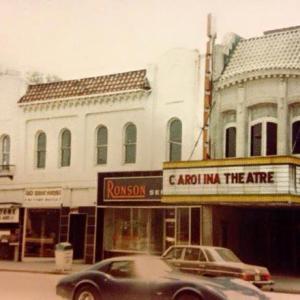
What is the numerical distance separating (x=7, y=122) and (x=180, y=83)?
9104mm

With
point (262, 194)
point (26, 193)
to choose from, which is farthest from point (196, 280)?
point (26, 193)

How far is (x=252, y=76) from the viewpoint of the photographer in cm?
2378

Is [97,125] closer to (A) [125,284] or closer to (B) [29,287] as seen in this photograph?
(B) [29,287]

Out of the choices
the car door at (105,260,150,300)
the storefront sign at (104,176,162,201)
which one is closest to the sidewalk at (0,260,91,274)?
the storefront sign at (104,176,162,201)

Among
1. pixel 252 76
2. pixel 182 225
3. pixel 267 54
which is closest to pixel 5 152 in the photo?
pixel 182 225

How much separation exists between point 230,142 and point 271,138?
Result: 1.76m

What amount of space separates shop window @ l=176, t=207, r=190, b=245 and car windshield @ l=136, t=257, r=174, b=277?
12.4 metres

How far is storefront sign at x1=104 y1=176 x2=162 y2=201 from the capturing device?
25.7 metres

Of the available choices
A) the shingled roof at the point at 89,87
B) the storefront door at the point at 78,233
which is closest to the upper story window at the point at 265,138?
the shingled roof at the point at 89,87

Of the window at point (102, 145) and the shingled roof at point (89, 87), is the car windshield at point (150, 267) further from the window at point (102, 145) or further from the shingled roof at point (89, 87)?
the window at point (102, 145)

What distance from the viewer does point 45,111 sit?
1167 inches

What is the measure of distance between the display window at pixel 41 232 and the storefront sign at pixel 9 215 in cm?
51

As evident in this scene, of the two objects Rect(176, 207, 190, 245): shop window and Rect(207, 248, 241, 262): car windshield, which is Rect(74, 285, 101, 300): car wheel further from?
Rect(176, 207, 190, 245): shop window

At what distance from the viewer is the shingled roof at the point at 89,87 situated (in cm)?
2709
